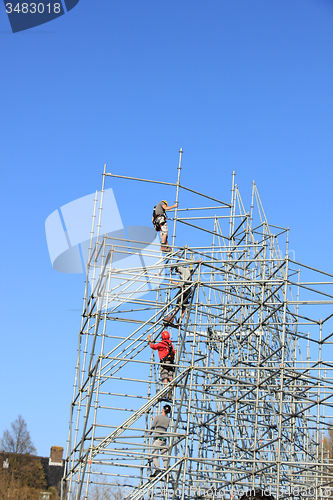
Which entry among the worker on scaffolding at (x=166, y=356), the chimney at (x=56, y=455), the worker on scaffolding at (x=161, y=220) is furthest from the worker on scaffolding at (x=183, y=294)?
the chimney at (x=56, y=455)

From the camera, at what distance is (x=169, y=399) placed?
1981 cm

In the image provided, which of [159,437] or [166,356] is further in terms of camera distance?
[166,356]

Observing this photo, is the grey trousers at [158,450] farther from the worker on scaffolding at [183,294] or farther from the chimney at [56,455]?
the chimney at [56,455]

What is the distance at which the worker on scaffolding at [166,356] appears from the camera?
19500mm

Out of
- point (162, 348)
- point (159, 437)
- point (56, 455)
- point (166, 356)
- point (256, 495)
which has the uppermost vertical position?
point (56, 455)

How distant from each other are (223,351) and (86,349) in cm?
436

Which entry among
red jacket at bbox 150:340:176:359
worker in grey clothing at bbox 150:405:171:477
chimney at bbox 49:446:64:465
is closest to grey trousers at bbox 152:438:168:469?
worker in grey clothing at bbox 150:405:171:477

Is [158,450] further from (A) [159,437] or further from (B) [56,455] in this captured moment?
(B) [56,455]

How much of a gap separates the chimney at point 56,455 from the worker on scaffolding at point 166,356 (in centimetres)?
3770

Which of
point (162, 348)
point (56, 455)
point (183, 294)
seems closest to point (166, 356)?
point (162, 348)

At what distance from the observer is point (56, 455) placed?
5622cm

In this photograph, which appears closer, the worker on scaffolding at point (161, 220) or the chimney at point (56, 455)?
the worker on scaffolding at point (161, 220)

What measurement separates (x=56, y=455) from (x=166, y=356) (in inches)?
1553

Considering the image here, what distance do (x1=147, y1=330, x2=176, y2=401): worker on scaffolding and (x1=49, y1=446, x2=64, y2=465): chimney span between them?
3770 centimetres
